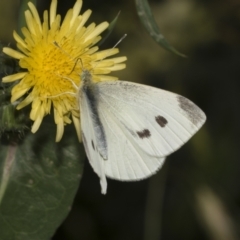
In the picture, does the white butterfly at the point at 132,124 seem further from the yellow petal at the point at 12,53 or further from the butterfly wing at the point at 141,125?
the yellow petal at the point at 12,53

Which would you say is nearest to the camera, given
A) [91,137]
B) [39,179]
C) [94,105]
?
[91,137]

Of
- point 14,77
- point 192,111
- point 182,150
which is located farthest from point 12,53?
point 182,150

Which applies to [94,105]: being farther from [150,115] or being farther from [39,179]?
[39,179]

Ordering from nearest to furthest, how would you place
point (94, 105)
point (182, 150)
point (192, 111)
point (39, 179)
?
1. point (192, 111)
2. point (94, 105)
3. point (39, 179)
4. point (182, 150)

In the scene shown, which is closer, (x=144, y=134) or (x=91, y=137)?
(x=91, y=137)

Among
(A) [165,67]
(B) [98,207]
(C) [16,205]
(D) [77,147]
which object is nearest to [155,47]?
(A) [165,67]

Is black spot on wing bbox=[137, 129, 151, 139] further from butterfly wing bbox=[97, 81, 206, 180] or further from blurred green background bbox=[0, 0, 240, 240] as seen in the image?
blurred green background bbox=[0, 0, 240, 240]
